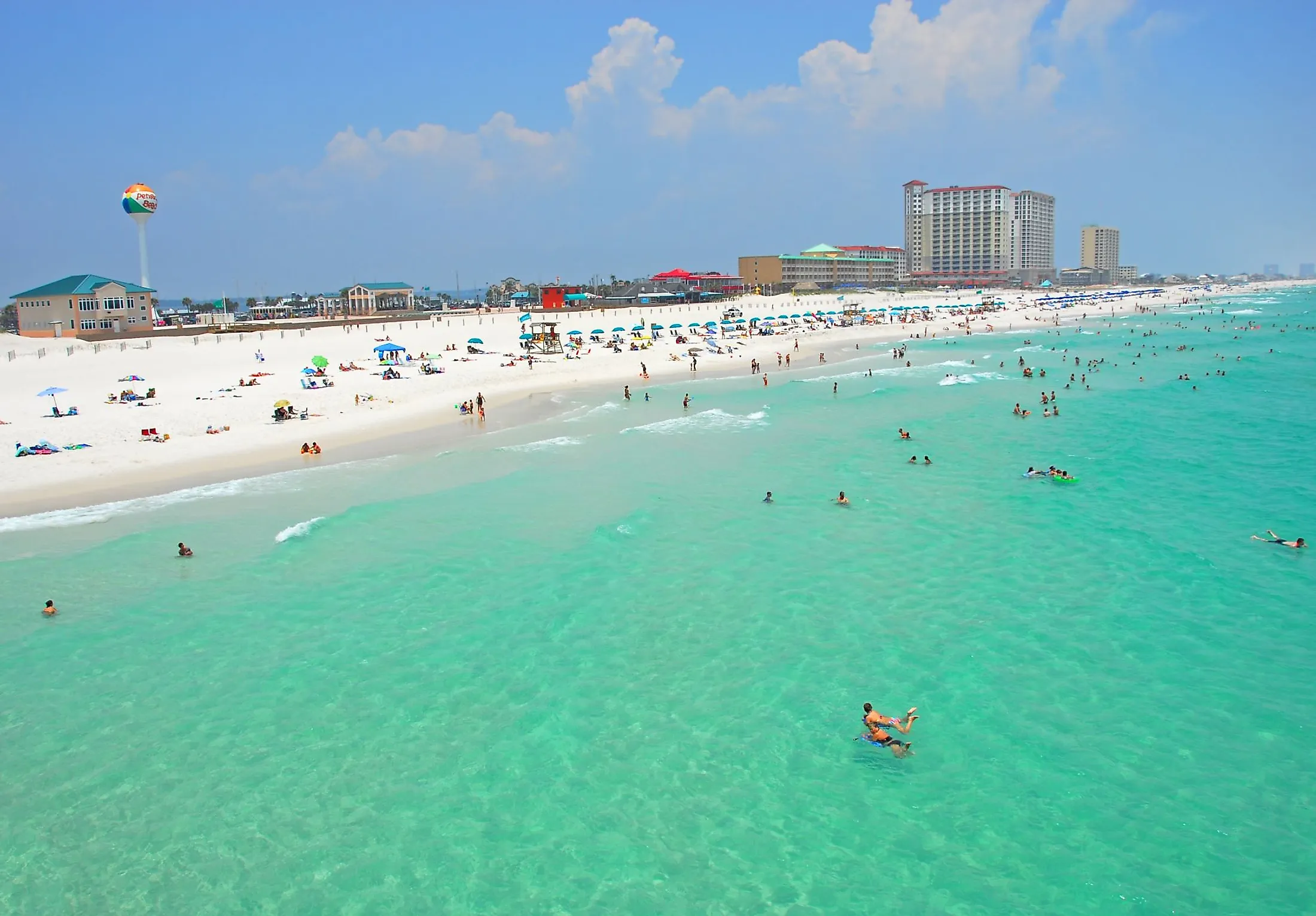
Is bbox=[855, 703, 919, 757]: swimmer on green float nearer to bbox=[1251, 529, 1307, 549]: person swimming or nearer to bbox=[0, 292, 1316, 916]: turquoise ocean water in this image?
bbox=[0, 292, 1316, 916]: turquoise ocean water

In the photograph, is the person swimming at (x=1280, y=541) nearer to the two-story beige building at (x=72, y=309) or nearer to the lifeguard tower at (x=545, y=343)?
the lifeguard tower at (x=545, y=343)

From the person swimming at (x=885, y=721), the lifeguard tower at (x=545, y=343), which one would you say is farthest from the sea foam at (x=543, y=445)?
the lifeguard tower at (x=545, y=343)

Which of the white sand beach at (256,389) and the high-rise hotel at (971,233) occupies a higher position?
the high-rise hotel at (971,233)

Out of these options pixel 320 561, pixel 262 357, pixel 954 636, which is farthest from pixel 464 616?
pixel 262 357

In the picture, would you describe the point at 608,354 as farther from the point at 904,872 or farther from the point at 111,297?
the point at 904,872

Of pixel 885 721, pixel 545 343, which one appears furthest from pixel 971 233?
pixel 885 721
